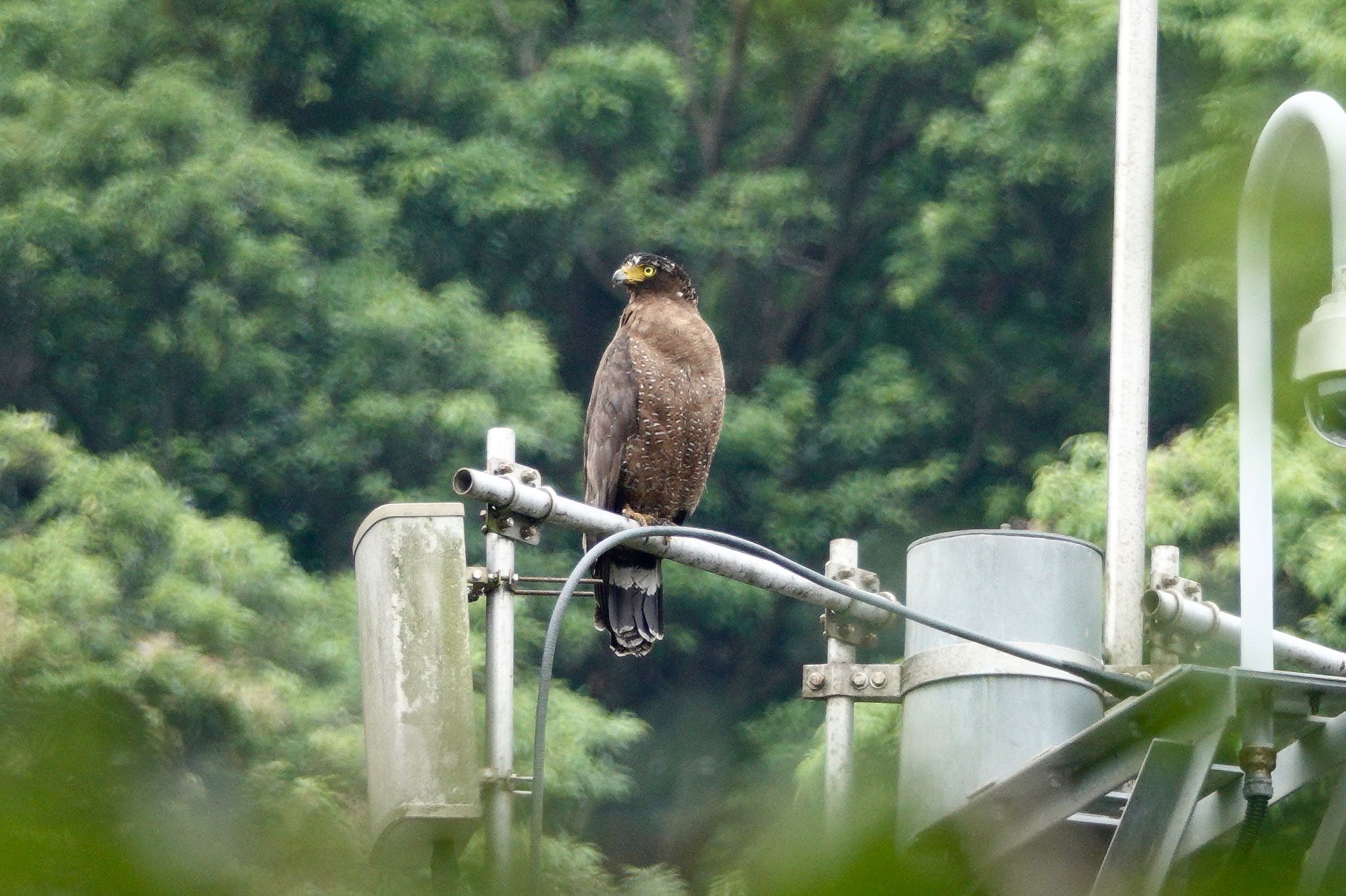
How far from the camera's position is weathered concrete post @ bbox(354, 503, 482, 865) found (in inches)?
130

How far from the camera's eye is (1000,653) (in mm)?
3320

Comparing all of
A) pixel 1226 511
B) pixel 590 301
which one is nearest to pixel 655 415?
pixel 1226 511

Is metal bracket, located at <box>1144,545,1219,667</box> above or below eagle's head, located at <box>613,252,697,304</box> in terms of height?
below

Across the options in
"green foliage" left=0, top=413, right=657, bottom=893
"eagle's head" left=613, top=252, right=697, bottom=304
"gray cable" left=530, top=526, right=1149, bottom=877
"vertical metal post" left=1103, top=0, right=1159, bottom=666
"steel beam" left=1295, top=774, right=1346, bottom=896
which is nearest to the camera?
"green foliage" left=0, top=413, right=657, bottom=893

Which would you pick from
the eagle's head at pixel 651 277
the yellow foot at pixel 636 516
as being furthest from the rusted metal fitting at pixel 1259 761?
the eagle's head at pixel 651 277

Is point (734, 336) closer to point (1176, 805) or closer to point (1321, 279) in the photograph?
point (1321, 279)

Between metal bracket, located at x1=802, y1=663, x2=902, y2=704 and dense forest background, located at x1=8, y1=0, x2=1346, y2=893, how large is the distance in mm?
3690

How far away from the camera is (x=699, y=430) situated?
18.6 ft

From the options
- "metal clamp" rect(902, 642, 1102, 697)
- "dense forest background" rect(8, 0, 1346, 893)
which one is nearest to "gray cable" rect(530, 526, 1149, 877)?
"metal clamp" rect(902, 642, 1102, 697)

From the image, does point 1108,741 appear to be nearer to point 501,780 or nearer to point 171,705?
point 501,780

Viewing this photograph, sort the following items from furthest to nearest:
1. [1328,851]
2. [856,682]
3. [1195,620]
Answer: [1195,620], [856,682], [1328,851]

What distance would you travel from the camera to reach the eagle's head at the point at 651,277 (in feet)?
19.2

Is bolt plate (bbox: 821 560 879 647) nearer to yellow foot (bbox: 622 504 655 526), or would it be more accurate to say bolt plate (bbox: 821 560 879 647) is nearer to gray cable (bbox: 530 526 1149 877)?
gray cable (bbox: 530 526 1149 877)

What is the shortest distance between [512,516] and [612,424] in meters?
2.17
